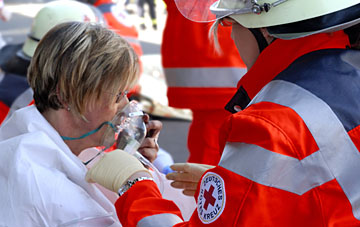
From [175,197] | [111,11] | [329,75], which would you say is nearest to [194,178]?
[175,197]

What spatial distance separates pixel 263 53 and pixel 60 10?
1.73 metres

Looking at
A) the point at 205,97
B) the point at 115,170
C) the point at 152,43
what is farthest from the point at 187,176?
the point at 152,43

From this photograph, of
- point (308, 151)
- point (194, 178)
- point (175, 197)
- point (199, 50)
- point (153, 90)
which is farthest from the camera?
point (153, 90)

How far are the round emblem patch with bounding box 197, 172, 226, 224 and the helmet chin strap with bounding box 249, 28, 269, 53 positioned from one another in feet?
1.22

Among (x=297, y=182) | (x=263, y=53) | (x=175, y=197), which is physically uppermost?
(x=263, y=53)

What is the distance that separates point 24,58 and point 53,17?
0.97 feet

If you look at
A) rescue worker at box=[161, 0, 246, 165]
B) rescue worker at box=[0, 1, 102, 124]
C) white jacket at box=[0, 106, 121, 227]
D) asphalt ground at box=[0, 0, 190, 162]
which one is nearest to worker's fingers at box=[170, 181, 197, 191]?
white jacket at box=[0, 106, 121, 227]

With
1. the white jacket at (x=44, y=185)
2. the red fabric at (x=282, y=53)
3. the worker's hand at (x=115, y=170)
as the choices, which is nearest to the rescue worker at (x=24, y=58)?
the white jacket at (x=44, y=185)

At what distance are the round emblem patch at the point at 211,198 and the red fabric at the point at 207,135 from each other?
4.91 feet

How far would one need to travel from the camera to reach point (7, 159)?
165 centimetres

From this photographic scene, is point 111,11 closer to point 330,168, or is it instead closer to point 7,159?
point 7,159

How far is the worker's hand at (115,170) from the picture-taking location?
1522 mm

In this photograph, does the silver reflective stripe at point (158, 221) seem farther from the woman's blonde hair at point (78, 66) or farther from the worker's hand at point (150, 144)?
the worker's hand at point (150, 144)

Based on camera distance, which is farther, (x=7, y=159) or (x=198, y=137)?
(x=198, y=137)
